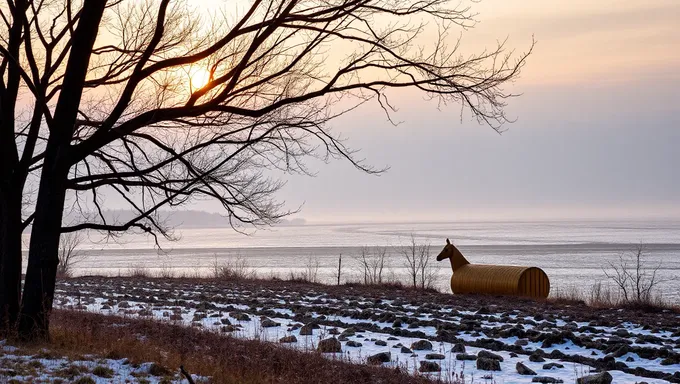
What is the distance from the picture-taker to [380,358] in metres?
11.4

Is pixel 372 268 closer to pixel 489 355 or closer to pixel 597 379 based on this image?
pixel 489 355

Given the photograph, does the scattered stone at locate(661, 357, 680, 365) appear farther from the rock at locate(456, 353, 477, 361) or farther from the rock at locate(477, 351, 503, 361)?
the rock at locate(456, 353, 477, 361)

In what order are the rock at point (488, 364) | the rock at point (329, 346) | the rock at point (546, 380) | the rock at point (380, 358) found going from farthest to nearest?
the rock at point (329, 346), the rock at point (380, 358), the rock at point (488, 364), the rock at point (546, 380)

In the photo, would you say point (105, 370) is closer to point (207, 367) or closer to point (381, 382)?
point (207, 367)

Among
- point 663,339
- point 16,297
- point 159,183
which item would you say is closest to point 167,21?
point 159,183

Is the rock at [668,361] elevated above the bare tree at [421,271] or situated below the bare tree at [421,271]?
below

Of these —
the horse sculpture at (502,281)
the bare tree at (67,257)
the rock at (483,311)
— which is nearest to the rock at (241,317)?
the rock at (483,311)

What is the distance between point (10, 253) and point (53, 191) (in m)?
1.60

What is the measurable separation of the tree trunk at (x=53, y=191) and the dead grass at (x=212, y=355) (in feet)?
1.68

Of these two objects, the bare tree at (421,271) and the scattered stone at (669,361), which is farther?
the bare tree at (421,271)

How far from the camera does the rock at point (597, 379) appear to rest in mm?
9531

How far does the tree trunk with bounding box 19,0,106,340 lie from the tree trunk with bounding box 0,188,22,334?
1.88 ft

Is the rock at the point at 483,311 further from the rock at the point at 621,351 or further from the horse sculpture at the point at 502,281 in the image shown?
the rock at the point at 621,351

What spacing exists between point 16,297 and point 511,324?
9.42m
